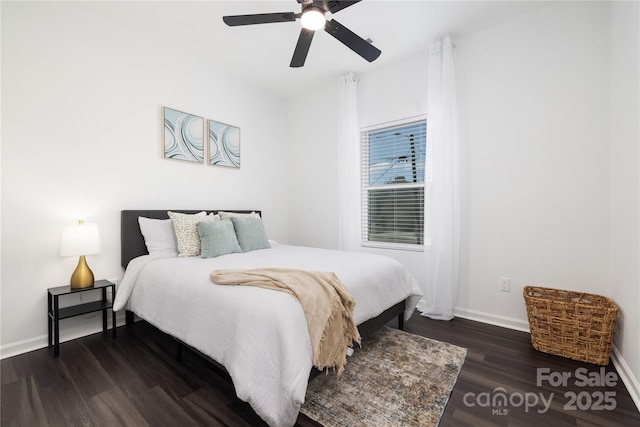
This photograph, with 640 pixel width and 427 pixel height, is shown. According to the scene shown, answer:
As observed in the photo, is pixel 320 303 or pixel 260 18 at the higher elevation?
pixel 260 18

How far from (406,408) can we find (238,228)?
2.16 m

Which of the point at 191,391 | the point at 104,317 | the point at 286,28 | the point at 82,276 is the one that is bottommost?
the point at 191,391

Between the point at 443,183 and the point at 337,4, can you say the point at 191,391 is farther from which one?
the point at 443,183

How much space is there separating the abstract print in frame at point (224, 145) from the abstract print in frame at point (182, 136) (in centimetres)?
12

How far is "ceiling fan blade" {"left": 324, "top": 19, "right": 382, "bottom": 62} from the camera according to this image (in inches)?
78.6

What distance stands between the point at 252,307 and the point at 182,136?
248 centimetres

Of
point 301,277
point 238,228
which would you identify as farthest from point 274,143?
point 301,277

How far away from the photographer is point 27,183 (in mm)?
2211

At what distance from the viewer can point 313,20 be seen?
1895 millimetres

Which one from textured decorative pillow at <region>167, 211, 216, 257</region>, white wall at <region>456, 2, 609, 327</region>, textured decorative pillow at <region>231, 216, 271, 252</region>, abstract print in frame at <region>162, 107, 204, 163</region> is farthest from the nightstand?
white wall at <region>456, 2, 609, 327</region>

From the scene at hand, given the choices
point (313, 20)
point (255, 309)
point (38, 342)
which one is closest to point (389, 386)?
point (255, 309)

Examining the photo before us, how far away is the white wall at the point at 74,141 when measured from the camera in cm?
217

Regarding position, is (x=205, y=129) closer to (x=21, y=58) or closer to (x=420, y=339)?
(x=21, y=58)

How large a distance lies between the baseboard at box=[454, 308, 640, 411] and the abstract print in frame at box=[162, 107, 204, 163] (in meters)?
3.35
